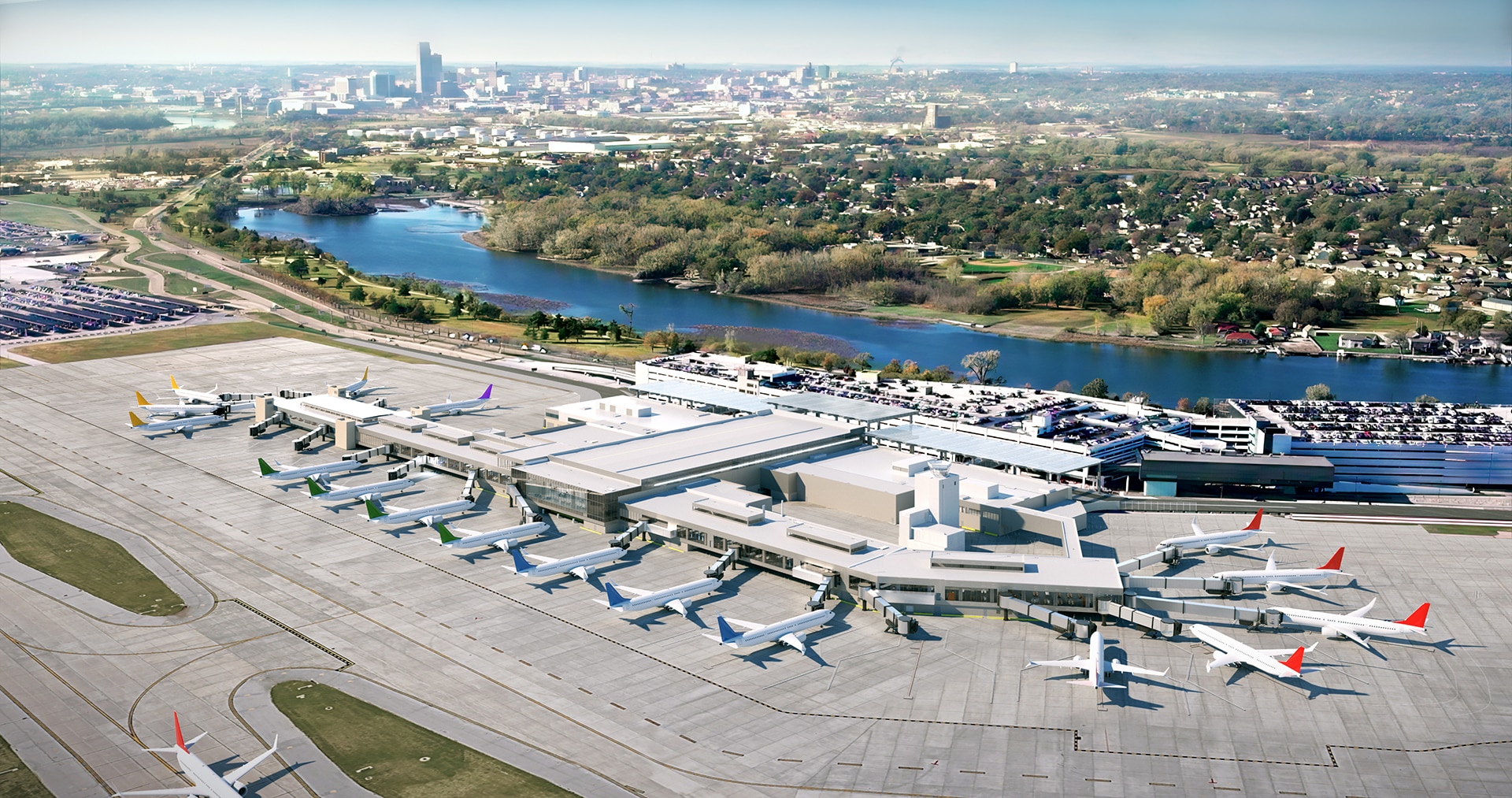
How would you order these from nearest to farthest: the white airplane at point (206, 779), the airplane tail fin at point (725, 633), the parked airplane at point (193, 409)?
the white airplane at point (206, 779) → the airplane tail fin at point (725, 633) → the parked airplane at point (193, 409)

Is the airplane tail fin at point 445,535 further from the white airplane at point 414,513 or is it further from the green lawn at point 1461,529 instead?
the green lawn at point 1461,529

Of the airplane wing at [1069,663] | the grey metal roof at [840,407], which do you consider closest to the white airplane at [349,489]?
the grey metal roof at [840,407]

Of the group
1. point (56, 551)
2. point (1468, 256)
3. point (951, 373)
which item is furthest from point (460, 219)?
point (56, 551)

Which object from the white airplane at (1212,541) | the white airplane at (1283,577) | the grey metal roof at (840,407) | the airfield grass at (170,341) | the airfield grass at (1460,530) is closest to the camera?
the white airplane at (1283,577)

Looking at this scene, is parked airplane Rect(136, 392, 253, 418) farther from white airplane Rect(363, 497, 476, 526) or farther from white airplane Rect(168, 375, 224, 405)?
white airplane Rect(363, 497, 476, 526)

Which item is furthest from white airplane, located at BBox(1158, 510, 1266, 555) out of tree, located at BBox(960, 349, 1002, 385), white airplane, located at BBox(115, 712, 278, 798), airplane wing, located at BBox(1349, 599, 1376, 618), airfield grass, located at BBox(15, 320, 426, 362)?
airfield grass, located at BBox(15, 320, 426, 362)

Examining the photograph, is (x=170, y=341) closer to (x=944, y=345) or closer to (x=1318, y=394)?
(x=944, y=345)
